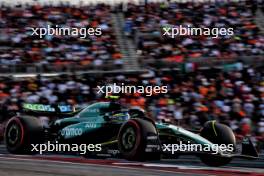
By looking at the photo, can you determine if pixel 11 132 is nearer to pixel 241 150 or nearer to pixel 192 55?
pixel 241 150

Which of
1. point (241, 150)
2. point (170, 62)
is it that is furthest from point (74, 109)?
point (170, 62)

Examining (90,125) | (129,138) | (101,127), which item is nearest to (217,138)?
(129,138)

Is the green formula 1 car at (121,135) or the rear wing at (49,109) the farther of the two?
the rear wing at (49,109)

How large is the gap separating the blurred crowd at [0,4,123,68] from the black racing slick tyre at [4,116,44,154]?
→ 10763 mm

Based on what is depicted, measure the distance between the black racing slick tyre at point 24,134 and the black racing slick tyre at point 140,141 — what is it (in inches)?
87.2

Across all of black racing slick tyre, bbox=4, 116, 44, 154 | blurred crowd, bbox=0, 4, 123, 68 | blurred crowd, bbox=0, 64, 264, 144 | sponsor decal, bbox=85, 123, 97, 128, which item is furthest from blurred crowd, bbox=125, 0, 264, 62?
sponsor decal, bbox=85, 123, 97, 128

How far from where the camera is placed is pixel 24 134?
1112cm

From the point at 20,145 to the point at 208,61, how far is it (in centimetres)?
1300

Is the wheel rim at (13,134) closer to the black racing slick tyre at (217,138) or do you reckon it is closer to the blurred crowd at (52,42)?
the black racing slick tyre at (217,138)

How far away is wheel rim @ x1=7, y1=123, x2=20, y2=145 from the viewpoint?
11.3 m

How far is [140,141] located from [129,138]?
42cm

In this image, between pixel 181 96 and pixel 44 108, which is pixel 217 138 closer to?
pixel 44 108

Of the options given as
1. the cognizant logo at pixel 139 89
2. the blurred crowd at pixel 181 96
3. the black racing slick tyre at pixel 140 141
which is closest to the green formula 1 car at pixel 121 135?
the black racing slick tyre at pixel 140 141

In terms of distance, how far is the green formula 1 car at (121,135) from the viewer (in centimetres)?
961
